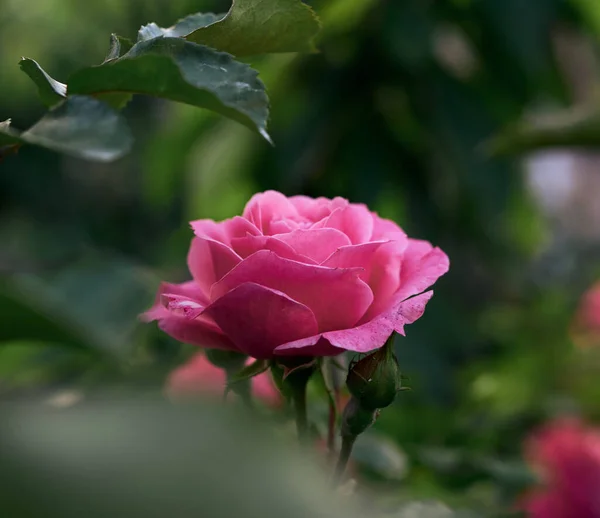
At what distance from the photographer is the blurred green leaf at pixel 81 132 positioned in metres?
0.19

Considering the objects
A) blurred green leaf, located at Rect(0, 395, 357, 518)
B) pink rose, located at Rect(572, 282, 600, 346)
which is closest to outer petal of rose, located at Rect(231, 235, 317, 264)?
blurred green leaf, located at Rect(0, 395, 357, 518)

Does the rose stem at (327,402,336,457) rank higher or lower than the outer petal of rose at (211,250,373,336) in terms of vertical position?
lower

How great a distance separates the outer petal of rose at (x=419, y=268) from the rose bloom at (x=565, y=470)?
0.27 metres

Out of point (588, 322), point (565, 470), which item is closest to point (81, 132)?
point (565, 470)

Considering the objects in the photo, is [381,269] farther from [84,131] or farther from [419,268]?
[84,131]

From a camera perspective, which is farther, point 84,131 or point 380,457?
point 380,457

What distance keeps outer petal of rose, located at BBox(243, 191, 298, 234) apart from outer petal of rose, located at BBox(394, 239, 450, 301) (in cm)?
5

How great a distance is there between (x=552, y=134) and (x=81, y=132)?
0.52m

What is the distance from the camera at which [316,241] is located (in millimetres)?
258

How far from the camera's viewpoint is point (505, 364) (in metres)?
0.84

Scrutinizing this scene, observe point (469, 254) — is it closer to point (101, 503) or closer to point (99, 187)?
point (101, 503)

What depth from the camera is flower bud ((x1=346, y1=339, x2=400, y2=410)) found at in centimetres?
25

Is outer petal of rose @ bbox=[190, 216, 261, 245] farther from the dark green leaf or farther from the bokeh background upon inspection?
the bokeh background

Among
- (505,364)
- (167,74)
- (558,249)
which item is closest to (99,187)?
(558,249)
